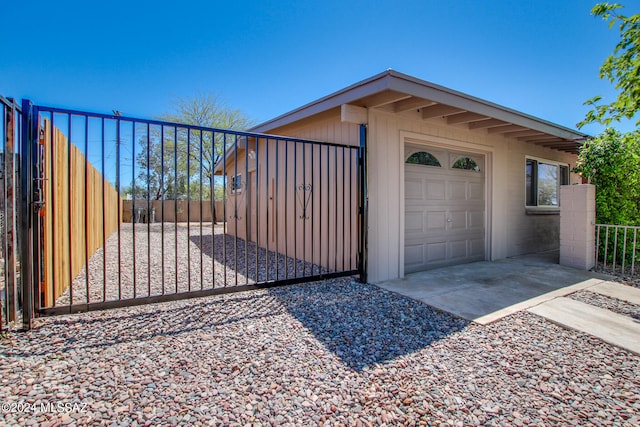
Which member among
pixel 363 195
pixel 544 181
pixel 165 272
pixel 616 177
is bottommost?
pixel 165 272

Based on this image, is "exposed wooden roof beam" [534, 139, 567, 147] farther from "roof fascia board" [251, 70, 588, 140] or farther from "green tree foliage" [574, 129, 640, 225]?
"roof fascia board" [251, 70, 588, 140]

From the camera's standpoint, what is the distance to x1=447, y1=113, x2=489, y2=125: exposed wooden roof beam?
4.64 m

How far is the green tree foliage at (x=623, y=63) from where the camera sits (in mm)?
3910

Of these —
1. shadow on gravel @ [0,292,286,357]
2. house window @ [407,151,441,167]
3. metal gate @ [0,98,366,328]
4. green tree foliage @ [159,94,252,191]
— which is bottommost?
shadow on gravel @ [0,292,286,357]

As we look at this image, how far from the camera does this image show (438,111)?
4.45m

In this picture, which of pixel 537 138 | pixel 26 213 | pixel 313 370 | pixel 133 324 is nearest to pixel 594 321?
pixel 313 370

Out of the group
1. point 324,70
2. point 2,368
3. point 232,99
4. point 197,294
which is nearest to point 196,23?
point 324,70

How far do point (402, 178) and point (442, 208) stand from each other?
1299 mm

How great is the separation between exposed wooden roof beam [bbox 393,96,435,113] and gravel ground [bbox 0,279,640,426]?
265 centimetres

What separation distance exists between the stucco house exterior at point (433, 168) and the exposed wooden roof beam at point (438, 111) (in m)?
0.02

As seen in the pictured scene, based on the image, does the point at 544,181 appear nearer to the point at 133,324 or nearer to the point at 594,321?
the point at 594,321

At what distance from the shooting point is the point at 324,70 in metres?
8.08

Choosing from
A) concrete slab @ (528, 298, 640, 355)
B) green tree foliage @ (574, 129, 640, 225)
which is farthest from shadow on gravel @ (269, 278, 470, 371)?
green tree foliage @ (574, 129, 640, 225)

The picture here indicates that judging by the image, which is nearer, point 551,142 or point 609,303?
point 609,303
